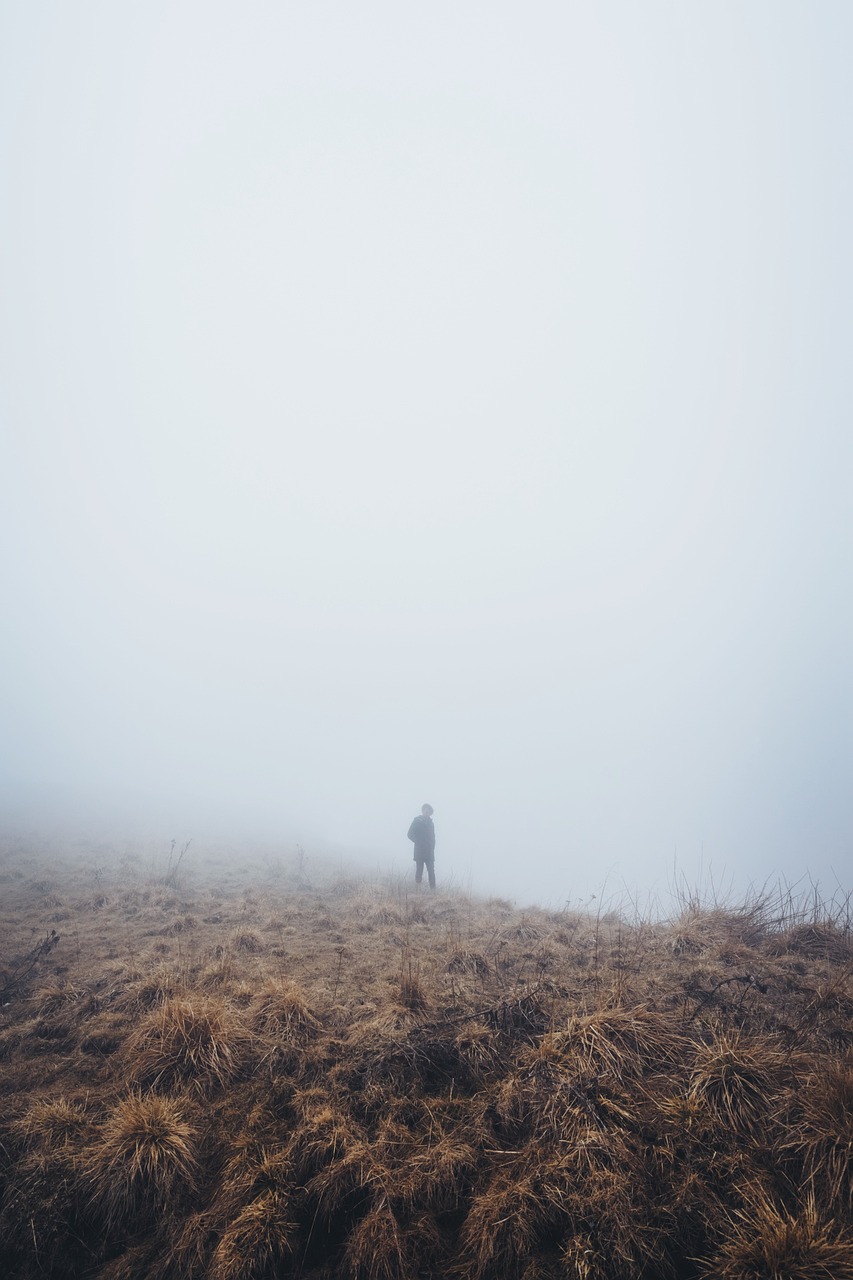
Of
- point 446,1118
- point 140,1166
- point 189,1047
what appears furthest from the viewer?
point 189,1047

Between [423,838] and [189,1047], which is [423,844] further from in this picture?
[189,1047]

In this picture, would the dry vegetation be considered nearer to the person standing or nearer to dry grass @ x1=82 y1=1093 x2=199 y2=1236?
dry grass @ x1=82 y1=1093 x2=199 y2=1236

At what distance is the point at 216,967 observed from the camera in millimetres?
8602

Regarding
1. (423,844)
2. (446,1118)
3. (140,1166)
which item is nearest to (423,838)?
(423,844)

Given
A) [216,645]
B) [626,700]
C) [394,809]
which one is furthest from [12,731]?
[626,700]

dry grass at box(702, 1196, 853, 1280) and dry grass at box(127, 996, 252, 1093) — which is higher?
dry grass at box(702, 1196, 853, 1280)

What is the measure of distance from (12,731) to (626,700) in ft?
527

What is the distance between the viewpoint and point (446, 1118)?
17.7ft

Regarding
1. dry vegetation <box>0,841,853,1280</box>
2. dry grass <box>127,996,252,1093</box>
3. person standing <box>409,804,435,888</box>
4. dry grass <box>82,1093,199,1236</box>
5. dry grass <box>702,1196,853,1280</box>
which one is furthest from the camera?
person standing <box>409,804,435,888</box>

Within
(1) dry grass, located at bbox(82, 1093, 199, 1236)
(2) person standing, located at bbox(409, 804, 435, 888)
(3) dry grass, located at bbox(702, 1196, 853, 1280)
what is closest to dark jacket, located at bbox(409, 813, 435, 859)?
(2) person standing, located at bbox(409, 804, 435, 888)

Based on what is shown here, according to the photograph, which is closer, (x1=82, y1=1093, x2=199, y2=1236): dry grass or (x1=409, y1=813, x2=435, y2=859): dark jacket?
(x1=82, y1=1093, x2=199, y2=1236): dry grass

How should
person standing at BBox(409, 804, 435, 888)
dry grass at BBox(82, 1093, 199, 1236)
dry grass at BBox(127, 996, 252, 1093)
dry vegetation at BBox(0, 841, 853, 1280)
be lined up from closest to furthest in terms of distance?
1. dry vegetation at BBox(0, 841, 853, 1280)
2. dry grass at BBox(82, 1093, 199, 1236)
3. dry grass at BBox(127, 996, 252, 1093)
4. person standing at BBox(409, 804, 435, 888)

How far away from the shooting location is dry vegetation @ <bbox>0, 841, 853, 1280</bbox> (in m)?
4.20

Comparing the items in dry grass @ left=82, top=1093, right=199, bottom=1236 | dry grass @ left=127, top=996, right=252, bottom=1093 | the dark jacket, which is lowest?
dry grass @ left=82, top=1093, right=199, bottom=1236
